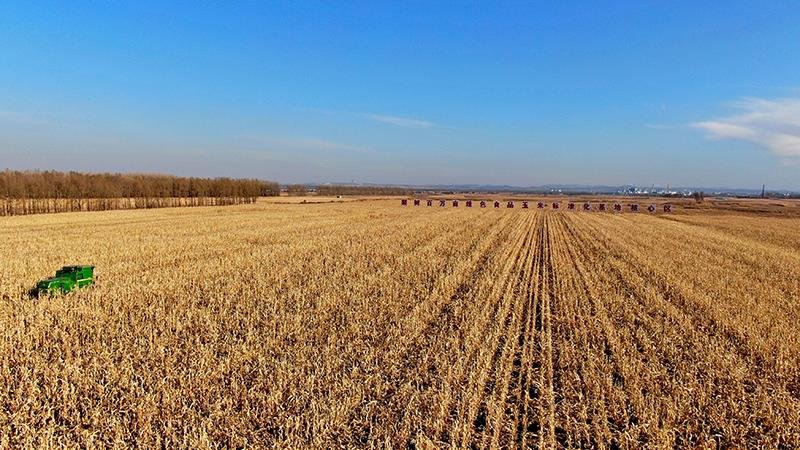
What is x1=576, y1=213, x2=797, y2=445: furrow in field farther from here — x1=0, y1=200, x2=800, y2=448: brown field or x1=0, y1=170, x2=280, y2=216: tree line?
x1=0, y1=170, x2=280, y2=216: tree line

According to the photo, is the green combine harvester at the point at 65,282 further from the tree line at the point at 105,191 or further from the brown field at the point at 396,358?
the tree line at the point at 105,191

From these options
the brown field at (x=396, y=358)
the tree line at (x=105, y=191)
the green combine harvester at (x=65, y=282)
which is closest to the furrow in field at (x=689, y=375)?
the brown field at (x=396, y=358)

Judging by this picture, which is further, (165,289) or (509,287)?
(509,287)

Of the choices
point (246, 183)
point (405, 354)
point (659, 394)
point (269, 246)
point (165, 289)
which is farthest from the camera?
point (246, 183)

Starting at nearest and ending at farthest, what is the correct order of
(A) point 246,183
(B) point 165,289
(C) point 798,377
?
(C) point 798,377 → (B) point 165,289 → (A) point 246,183

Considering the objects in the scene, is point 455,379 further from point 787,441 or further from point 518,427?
point 787,441

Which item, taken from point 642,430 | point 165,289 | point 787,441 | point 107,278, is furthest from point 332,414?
point 107,278

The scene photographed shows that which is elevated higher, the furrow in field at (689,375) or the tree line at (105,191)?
the tree line at (105,191)
